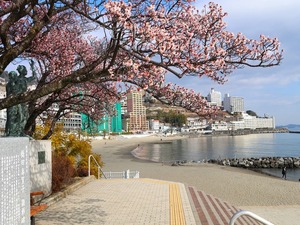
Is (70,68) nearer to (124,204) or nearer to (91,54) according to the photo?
(91,54)

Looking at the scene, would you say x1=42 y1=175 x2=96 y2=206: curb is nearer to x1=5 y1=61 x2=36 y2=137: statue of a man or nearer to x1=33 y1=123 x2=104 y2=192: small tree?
x1=5 y1=61 x2=36 y2=137: statue of a man

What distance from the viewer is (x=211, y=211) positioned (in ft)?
34.4

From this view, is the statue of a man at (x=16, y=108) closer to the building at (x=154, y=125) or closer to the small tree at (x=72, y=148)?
the small tree at (x=72, y=148)

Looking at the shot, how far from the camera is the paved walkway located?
28.1ft

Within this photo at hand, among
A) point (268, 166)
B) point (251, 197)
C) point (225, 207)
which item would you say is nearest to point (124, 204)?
point (225, 207)

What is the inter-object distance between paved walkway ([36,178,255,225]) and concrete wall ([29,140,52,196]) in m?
0.76

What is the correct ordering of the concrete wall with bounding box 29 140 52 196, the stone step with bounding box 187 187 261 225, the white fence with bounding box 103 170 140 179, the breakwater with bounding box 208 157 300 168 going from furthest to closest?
the breakwater with bounding box 208 157 300 168 → the white fence with bounding box 103 170 140 179 → the concrete wall with bounding box 29 140 52 196 → the stone step with bounding box 187 187 261 225

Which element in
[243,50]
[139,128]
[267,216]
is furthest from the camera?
[139,128]

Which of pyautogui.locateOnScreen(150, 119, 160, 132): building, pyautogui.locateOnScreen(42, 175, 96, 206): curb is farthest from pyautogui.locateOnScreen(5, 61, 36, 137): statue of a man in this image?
pyautogui.locateOnScreen(150, 119, 160, 132): building

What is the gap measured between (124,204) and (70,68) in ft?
15.6

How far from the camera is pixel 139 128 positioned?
17300 centimetres

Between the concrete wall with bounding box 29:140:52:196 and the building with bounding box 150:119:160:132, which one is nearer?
the concrete wall with bounding box 29:140:52:196

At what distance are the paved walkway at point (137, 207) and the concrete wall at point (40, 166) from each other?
0.76 metres

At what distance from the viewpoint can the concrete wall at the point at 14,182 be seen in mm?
3627
